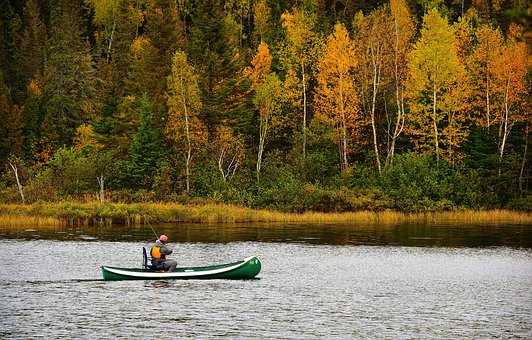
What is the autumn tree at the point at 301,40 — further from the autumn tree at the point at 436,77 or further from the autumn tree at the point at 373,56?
the autumn tree at the point at 436,77

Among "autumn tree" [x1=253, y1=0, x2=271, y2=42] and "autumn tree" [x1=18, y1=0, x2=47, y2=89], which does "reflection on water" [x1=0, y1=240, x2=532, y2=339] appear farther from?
"autumn tree" [x1=18, y1=0, x2=47, y2=89]

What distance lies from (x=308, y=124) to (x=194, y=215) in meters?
24.2

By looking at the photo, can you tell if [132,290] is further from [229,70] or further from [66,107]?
[66,107]

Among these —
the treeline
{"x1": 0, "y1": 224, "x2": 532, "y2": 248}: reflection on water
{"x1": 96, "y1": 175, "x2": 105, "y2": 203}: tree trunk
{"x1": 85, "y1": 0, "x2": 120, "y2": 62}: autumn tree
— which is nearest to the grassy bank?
{"x1": 0, "y1": 224, "x2": 532, "y2": 248}: reflection on water

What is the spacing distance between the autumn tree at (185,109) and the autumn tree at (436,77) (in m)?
19.3

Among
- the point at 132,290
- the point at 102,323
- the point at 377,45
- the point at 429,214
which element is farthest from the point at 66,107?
the point at 102,323

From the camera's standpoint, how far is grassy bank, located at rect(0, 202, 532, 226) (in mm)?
62844

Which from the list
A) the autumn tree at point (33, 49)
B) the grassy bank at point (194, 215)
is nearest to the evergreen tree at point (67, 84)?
the autumn tree at point (33, 49)

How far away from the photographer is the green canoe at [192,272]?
36.9 meters

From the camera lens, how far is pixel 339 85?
242ft

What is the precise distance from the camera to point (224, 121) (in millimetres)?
78875

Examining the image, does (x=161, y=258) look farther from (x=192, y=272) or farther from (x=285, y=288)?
(x=285, y=288)

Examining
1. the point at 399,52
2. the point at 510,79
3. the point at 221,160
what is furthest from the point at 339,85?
the point at 510,79

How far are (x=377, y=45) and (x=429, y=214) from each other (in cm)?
1601
